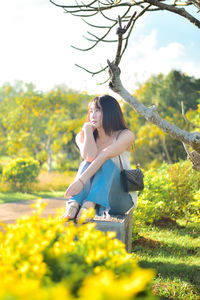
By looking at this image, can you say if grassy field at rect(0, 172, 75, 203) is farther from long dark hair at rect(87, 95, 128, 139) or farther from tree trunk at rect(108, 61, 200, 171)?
tree trunk at rect(108, 61, 200, 171)

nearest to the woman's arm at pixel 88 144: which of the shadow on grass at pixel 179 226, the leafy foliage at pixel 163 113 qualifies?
the shadow on grass at pixel 179 226

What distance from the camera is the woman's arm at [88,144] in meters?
2.94

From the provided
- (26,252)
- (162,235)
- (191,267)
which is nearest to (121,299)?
(26,252)

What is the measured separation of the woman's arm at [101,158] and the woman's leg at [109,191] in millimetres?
59

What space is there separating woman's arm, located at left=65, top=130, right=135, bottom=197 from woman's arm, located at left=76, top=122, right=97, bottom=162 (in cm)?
15

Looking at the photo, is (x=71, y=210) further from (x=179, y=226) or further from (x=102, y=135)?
(x=179, y=226)

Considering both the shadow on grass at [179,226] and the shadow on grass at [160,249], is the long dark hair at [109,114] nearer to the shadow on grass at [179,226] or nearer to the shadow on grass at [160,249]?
the shadow on grass at [160,249]

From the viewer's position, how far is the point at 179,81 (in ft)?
58.4

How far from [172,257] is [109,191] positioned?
4.48 feet

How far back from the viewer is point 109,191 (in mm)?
2779

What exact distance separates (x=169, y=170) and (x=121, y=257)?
517cm

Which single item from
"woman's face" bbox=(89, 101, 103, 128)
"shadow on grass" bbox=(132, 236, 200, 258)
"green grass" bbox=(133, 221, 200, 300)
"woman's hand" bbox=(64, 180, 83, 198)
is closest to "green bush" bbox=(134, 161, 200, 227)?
"green grass" bbox=(133, 221, 200, 300)

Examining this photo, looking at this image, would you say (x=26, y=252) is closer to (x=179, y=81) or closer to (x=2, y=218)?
(x=2, y=218)

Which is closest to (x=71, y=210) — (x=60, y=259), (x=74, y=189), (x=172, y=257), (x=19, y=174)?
(x=74, y=189)
